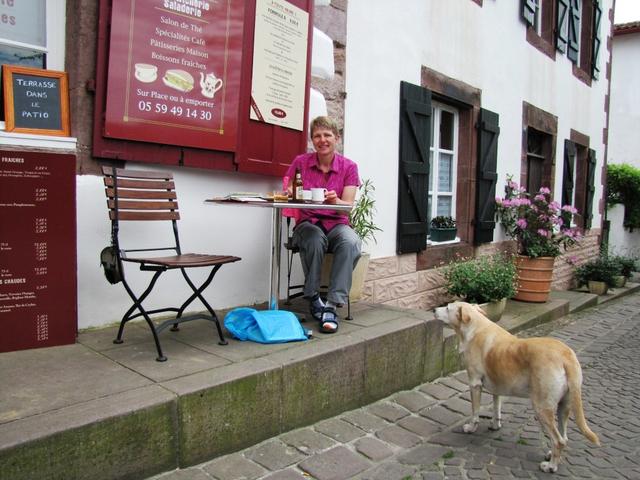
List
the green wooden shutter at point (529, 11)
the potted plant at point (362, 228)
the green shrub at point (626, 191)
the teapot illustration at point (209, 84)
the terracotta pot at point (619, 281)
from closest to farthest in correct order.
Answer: the teapot illustration at point (209, 84)
the potted plant at point (362, 228)
the green wooden shutter at point (529, 11)
the terracotta pot at point (619, 281)
the green shrub at point (626, 191)

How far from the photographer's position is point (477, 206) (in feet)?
23.0

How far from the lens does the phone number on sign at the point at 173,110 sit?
11.3 feet

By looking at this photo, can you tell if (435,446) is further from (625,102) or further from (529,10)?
(625,102)

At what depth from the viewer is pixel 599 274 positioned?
30.6 ft

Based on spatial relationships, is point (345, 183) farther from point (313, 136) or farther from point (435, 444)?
point (435, 444)

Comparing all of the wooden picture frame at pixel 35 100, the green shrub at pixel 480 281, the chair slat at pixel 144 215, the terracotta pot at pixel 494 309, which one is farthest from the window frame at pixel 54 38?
the terracotta pot at pixel 494 309

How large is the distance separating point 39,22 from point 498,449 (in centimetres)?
352

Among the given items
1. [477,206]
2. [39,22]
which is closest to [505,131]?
[477,206]

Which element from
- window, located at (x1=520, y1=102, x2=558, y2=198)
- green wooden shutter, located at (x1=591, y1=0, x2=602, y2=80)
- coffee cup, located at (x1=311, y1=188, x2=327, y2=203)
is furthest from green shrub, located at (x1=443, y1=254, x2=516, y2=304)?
green wooden shutter, located at (x1=591, y1=0, x2=602, y2=80)

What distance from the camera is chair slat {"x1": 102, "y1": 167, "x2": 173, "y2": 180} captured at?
316cm

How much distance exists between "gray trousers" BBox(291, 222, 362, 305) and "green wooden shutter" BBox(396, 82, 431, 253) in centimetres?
199

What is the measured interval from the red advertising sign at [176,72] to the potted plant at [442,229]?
3293 mm

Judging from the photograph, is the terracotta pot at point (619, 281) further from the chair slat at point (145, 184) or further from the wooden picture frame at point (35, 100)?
the wooden picture frame at point (35, 100)

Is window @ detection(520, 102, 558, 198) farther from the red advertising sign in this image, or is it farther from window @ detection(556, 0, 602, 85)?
the red advertising sign
